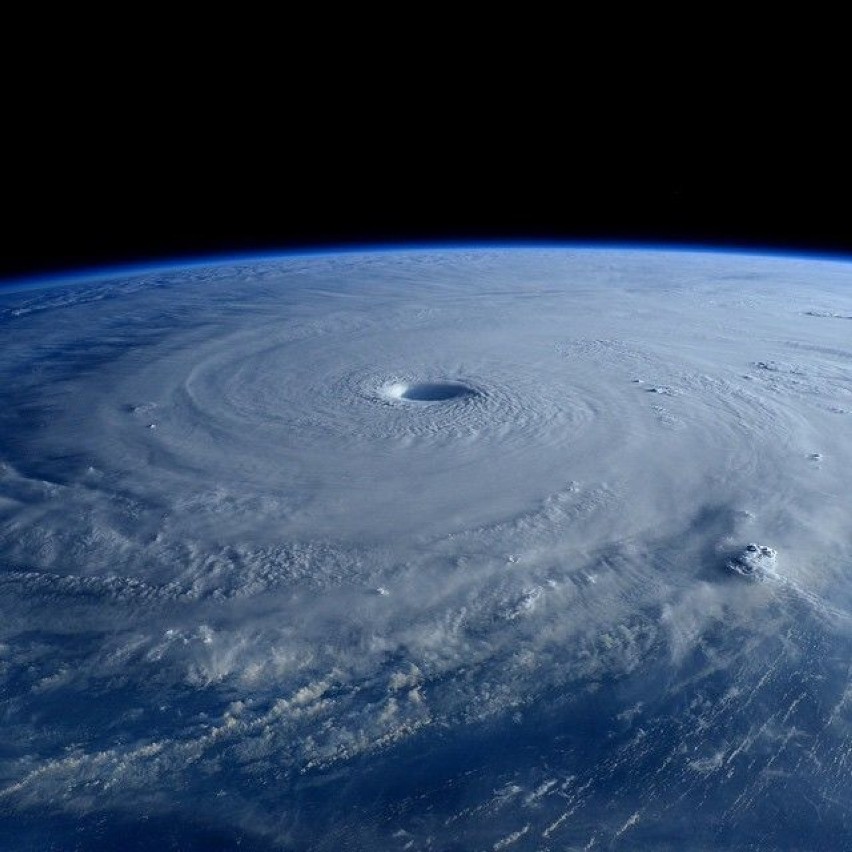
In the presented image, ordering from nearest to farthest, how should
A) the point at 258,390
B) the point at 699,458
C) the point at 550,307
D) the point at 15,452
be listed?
the point at 699,458, the point at 15,452, the point at 258,390, the point at 550,307

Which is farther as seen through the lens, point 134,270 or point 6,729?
point 134,270

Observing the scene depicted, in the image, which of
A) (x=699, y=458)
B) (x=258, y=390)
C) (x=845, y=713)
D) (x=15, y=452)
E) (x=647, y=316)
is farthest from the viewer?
(x=647, y=316)

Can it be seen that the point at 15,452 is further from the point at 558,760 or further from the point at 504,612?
the point at 558,760

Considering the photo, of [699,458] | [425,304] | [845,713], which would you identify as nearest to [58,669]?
[845,713]

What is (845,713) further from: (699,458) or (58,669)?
(58,669)

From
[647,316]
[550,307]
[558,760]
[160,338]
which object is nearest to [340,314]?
[160,338]

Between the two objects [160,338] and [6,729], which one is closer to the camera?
[6,729]
